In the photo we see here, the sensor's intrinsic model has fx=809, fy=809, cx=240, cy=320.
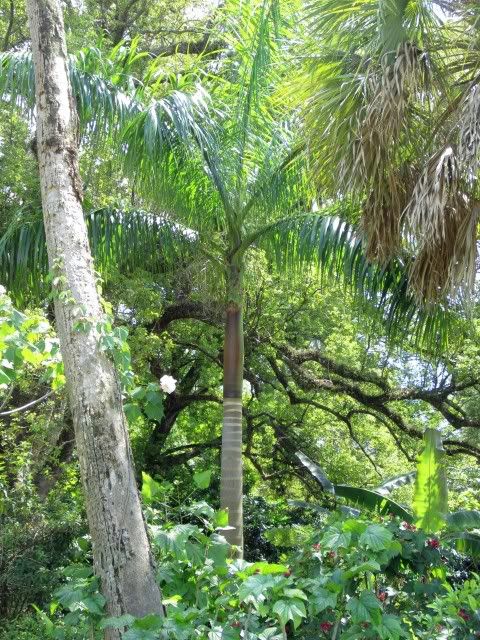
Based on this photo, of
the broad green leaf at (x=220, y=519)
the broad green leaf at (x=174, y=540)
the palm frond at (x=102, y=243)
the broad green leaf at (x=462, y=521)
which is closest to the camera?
the broad green leaf at (x=174, y=540)

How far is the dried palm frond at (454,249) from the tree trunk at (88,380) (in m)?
2.96

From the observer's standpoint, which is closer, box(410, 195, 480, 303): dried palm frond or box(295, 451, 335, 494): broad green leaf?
box(410, 195, 480, 303): dried palm frond

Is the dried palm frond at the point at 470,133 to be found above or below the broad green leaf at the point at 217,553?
above

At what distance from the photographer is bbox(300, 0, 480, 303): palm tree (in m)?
6.49

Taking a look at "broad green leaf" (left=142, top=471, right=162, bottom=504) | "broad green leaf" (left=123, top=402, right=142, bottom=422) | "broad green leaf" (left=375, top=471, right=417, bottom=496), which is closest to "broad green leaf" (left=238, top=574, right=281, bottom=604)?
"broad green leaf" (left=142, top=471, right=162, bottom=504)

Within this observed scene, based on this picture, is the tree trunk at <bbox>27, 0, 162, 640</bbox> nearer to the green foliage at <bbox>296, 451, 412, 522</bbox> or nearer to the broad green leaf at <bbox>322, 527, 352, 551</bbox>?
the broad green leaf at <bbox>322, 527, 352, 551</bbox>

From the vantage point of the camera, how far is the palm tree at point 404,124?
6488 mm

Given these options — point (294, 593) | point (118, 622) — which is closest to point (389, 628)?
point (294, 593)

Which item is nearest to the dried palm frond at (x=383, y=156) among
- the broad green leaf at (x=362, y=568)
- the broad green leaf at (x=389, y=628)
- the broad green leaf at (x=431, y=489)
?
the broad green leaf at (x=431, y=489)

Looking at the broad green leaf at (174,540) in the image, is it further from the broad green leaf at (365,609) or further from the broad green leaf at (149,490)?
the broad green leaf at (365,609)

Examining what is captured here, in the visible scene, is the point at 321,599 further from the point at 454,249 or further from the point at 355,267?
the point at 355,267

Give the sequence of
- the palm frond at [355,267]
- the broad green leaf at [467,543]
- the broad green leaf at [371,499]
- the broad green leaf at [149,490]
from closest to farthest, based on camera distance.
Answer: the broad green leaf at [149,490], the broad green leaf at [467,543], the broad green leaf at [371,499], the palm frond at [355,267]

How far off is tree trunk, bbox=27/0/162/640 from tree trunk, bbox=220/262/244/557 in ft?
11.6

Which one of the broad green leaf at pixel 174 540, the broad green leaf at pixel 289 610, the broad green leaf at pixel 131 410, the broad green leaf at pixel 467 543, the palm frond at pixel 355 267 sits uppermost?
the palm frond at pixel 355 267
